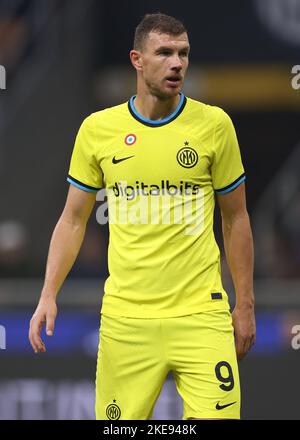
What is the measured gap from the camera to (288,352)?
10.4 m

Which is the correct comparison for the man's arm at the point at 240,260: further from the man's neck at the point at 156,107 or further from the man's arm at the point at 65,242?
the man's arm at the point at 65,242

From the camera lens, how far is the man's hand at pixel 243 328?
629cm

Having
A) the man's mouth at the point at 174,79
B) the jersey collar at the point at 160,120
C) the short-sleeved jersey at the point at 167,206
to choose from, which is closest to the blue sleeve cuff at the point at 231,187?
the short-sleeved jersey at the point at 167,206

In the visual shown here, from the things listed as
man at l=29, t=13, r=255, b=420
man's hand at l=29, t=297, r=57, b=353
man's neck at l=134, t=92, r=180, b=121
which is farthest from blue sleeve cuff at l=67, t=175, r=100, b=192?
man's hand at l=29, t=297, r=57, b=353

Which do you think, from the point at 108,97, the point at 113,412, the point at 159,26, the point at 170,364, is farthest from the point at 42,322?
the point at 108,97

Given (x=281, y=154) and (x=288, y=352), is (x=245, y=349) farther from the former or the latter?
(x=281, y=154)

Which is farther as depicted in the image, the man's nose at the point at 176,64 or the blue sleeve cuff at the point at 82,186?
the blue sleeve cuff at the point at 82,186

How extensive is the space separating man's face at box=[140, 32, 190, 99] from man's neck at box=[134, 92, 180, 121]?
2.4 inches

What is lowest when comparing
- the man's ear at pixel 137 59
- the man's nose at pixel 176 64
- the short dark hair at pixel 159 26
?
the man's nose at pixel 176 64

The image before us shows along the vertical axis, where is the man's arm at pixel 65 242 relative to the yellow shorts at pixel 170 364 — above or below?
above

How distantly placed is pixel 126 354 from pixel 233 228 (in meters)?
0.83

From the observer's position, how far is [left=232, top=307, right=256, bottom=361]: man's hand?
6.29m

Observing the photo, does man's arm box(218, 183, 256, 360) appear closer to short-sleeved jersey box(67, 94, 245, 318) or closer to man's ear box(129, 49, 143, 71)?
short-sleeved jersey box(67, 94, 245, 318)

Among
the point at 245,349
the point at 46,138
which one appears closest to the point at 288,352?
the point at 245,349
